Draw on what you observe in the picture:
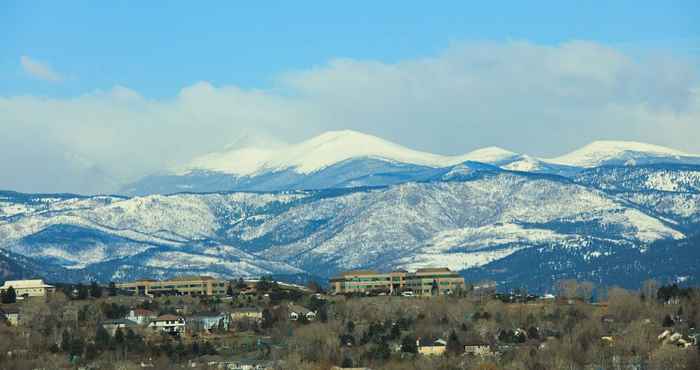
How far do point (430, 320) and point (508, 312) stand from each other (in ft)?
27.2

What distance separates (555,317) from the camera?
189 metres

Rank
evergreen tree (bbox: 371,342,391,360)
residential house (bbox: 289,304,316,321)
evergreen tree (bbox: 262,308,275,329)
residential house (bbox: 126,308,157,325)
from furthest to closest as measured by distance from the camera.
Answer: residential house (bbox: 126,308,157,325)
residential house (bbox: 289,304,316,321)
evergreen tree (bbox: 262,308,275,329)
evergreen tree (bbox: 371,342,391,360)

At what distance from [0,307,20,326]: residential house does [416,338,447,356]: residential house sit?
36.8 m

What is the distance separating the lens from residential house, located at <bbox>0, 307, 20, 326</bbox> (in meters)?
188

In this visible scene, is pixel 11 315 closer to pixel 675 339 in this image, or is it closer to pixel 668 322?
pixel 668 322

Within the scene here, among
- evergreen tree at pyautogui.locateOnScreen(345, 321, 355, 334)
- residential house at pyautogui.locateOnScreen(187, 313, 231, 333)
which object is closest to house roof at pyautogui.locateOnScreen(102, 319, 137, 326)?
residential house at pyautogui.locateOnScreen(187, 313, 231, 333)

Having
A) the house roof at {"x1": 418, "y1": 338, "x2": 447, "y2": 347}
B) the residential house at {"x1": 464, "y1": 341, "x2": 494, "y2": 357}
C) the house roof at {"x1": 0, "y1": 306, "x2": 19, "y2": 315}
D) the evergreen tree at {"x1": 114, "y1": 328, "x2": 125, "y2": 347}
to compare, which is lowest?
the residential house at {"x1": 464, "y1": 341, "x2": 494, "y2": 357}

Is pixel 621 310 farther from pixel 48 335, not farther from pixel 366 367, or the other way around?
pixel 48 335

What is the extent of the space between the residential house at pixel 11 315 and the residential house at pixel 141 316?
33.0 ft

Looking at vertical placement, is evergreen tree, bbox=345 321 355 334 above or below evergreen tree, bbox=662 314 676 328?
above

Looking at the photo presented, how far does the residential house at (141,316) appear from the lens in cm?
19350

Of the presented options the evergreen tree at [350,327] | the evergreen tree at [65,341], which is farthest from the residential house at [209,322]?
the evergreen tree at [65,341]

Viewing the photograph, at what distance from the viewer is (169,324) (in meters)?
193

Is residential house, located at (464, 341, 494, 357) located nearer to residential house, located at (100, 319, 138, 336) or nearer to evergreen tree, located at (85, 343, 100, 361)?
evergreen tree, located at (85, 343, 100, 361)
